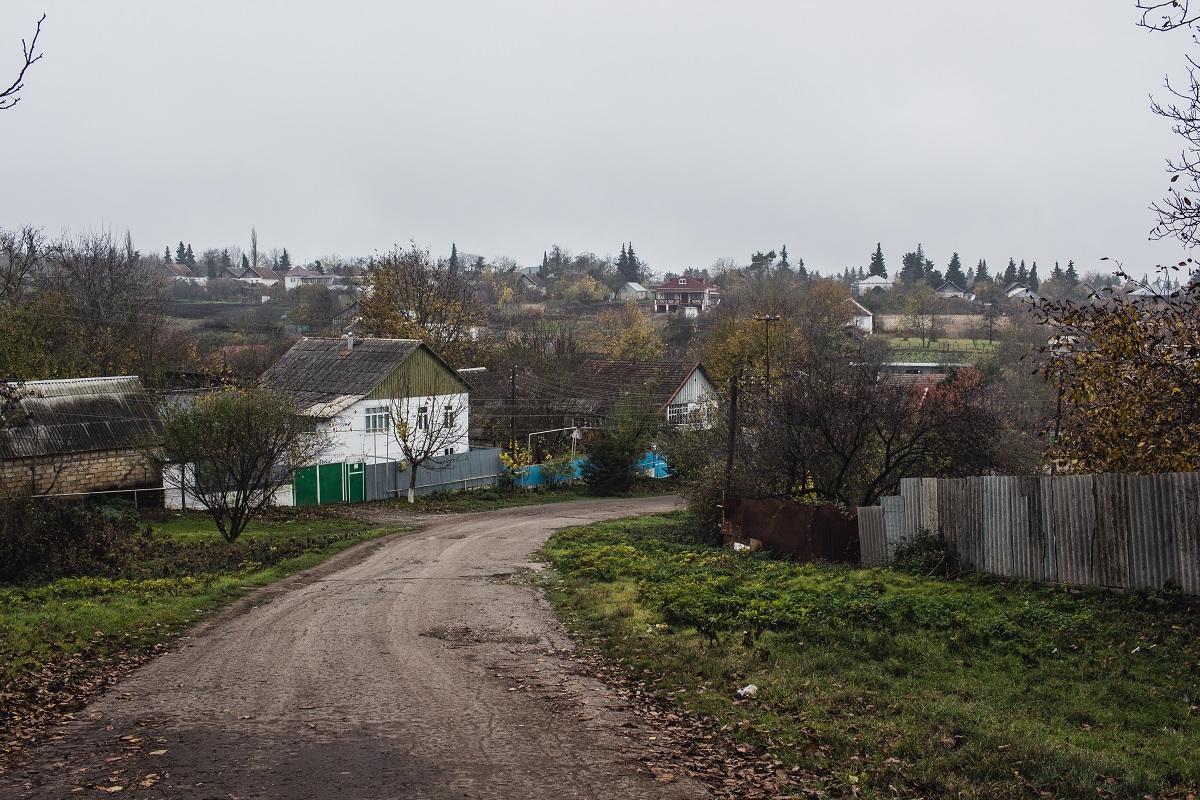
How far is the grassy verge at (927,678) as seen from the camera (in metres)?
6.88

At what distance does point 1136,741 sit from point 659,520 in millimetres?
25233

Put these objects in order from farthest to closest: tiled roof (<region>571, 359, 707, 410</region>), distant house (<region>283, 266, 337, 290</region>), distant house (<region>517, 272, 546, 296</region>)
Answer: distant house (<region>283, 266, 337, 290</region>)
distant house (<region>517, 272, 546, 296</region>)
tiled roof (<region>571, 359, 707, 410</region>)

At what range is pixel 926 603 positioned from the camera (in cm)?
1167

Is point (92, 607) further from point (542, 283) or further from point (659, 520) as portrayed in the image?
point (542, 283)

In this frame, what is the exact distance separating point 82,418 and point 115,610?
1906 centimetres

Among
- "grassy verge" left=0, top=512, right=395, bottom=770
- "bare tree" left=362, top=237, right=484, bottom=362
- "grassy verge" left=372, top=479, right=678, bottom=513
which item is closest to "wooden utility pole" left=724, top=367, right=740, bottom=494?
"grassy verge" left=372, top=479, right=678, bottom=513

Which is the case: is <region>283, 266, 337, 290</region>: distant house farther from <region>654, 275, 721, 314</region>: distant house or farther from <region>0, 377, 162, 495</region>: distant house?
<region>0, 377, 162, 495</region>: distant house

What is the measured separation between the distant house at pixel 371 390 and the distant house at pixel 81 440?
7774mm

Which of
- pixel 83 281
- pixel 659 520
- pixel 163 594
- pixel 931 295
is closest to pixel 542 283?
pixel 931 295

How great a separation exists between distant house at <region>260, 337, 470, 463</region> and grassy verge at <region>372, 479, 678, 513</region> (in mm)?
2686

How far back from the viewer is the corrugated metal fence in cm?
1063

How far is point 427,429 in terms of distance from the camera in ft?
128

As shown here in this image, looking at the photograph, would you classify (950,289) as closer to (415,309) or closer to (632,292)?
(632,292)

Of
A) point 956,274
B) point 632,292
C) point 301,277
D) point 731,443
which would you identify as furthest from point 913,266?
point 731,443
